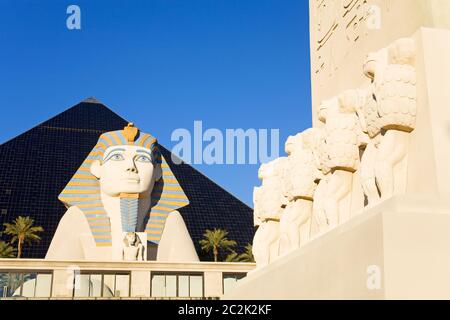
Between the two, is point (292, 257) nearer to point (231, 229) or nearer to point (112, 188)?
point (112, 188)

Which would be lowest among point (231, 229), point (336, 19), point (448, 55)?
point (448, 55)

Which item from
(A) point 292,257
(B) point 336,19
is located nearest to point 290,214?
(A) point 292,257

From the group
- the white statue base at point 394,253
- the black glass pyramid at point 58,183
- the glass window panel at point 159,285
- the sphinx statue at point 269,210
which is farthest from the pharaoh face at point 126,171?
the black glass pyramid at point 58,183

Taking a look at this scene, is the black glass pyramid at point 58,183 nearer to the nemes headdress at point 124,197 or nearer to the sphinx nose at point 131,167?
the nemes headdress at point 124,197

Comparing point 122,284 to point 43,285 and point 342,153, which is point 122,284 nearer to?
point 43,285

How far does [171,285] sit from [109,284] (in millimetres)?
1934

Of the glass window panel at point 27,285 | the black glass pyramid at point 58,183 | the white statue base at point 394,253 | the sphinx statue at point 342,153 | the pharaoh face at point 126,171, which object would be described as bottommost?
the white statue base at point 394,253

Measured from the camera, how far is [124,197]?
64.4ft

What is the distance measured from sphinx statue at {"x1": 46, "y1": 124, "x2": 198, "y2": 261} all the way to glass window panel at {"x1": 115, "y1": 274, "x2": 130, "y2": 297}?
54cm

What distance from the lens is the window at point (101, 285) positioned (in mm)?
18781

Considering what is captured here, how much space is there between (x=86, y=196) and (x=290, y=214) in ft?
42.6

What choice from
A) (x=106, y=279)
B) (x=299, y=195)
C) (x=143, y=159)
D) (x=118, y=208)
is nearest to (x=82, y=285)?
(x=106, y=279)

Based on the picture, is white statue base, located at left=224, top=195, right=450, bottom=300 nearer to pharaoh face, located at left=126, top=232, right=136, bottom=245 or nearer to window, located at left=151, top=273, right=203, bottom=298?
pharaoh face, located at left=126, top=232, right=136, bottom=245

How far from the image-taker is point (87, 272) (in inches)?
736
